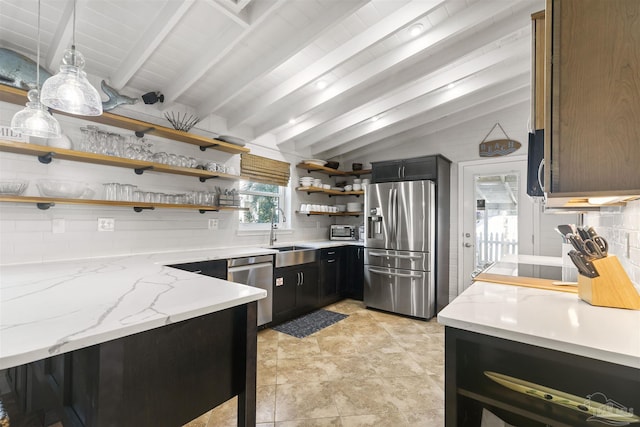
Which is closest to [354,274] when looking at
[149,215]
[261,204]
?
[261,204]

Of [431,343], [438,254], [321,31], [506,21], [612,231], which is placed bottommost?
[431,343]

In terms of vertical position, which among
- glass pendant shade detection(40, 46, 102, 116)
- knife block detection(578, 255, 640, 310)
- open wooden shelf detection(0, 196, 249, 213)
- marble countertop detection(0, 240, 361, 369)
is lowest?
marble countertop detection(0, 240, 361, 369)

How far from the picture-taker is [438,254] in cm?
402

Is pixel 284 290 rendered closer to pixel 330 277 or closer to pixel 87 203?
pixel 330 277

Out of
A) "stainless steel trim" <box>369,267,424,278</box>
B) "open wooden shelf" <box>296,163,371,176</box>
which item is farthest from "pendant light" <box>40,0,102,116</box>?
"stainless steel trim" <box>369,267,424,278</box>

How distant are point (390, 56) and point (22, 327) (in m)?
2.99

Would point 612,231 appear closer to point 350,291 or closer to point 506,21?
point 506,21

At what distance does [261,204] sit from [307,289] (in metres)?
1.38

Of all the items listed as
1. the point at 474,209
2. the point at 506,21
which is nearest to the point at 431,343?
the point at 474,209

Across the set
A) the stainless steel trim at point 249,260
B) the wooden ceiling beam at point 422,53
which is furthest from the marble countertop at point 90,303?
the wooden ceiling beam at point 422,53

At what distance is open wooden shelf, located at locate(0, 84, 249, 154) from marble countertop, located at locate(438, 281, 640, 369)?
112 inches

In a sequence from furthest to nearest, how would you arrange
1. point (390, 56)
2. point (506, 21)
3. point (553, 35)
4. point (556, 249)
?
point (556, 249) → point (390, 56) → point (506, 21) → point (553, 35)

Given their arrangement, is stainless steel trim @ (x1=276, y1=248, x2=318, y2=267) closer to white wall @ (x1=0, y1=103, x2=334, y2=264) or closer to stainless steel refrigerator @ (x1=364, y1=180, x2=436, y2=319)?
white wall @ (x1=0, y1=103, x2=334, y2=264)

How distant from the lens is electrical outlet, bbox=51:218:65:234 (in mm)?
2402
